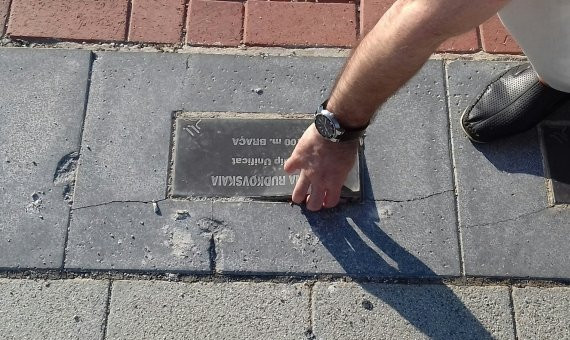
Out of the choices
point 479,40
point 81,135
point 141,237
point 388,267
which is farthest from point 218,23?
point 388,267

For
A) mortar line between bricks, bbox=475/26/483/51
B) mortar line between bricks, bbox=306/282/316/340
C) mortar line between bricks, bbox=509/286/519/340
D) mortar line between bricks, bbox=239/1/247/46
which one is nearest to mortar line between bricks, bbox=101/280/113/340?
mortar line between bricks, bbox=306/282/316/340

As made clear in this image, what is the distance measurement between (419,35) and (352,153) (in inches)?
19.9

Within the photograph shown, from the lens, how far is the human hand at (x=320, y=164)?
5.41 feet

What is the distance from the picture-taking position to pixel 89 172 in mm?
1985

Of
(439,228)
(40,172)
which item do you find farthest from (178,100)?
(439,228)

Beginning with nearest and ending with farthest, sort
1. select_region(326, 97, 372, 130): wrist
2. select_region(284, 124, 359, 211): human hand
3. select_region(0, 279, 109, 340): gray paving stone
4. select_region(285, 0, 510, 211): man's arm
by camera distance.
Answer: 1. select_region(285, 0, 510, 211): man's arm
2. select_region(326, 97, 372, 130): wrist
3. select_region(284, 124, 359, 211): human hand
4. select_region(0, 279, 109, 340): gray paving stone

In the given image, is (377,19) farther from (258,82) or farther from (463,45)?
(258,82)

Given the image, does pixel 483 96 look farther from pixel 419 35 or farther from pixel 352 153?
pixel 419 35

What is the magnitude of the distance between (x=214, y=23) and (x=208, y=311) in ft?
3.60

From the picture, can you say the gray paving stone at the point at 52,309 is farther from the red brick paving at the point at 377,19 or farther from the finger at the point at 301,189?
the red brick paving at the point at 377,19

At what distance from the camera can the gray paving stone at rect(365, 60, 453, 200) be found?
1989mm

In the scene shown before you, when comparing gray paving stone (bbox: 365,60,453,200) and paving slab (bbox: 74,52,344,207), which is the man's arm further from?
paving slab (bbox: 74,52,344,207)

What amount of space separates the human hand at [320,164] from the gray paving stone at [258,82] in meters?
0.40

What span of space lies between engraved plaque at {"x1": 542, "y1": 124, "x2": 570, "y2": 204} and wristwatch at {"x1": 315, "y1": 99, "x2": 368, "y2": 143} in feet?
2.71
